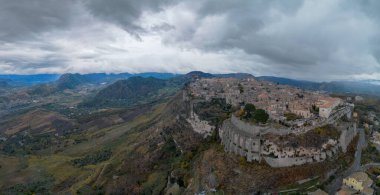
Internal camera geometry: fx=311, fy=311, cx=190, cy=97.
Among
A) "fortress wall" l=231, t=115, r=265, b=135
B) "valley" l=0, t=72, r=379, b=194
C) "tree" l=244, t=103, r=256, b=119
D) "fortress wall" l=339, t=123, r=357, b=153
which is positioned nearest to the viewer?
"valley" l=0, t=72, r=379, b=194

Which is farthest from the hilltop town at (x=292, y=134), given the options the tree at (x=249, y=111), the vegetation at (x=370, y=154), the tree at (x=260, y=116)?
the vegetation at (x=370, y=154)

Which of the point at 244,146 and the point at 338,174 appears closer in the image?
the point at 338,174

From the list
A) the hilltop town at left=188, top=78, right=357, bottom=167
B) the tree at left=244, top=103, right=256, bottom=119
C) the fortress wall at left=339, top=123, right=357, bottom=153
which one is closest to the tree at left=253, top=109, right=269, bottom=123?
the hilltop town at left=188, top=78, right=357, bottom=167

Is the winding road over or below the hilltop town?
below

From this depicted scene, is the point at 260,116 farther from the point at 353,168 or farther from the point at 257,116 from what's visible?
the point at 353,168

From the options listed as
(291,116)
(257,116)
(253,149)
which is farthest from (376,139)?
(253,149)

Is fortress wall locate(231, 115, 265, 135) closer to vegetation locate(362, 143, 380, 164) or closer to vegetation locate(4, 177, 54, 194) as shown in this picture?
vegetation locate(362, 143, 380, 164)

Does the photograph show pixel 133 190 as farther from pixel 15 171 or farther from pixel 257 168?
pixel 15 171

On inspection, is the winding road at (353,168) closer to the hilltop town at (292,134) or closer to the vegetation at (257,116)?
the hilltop town at (292,134)

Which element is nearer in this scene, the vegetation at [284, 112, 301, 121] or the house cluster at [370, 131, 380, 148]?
the vegetation at [284, 112, 301, 121]

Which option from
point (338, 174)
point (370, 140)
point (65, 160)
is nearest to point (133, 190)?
point (338, 174)

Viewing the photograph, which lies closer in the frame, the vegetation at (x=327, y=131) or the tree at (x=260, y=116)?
the vegetation at (x=327, y=131)
